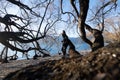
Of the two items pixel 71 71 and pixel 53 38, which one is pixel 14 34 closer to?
pixel 53 38

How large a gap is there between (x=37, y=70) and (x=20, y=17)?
16.9 metres

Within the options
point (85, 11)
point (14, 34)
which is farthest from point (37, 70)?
point (14, 34)

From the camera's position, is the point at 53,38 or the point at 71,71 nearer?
the point at 71,71

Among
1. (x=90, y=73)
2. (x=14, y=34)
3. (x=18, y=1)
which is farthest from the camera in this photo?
(x=18, y=1)

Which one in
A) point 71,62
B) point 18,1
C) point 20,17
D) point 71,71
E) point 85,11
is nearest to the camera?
point 71,71

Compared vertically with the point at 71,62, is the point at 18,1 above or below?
above

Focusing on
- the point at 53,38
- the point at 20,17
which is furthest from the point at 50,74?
the point at 53,38

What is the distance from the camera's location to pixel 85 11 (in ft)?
24.4

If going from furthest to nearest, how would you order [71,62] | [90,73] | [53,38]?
[53,38], [71,62], [90,73]

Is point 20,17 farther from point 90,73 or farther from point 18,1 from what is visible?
point 90,73

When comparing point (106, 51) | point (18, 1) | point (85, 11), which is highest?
point (18, 1)

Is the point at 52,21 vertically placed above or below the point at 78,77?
above

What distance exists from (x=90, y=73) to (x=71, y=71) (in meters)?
0.23

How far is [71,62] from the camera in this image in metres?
2.71
